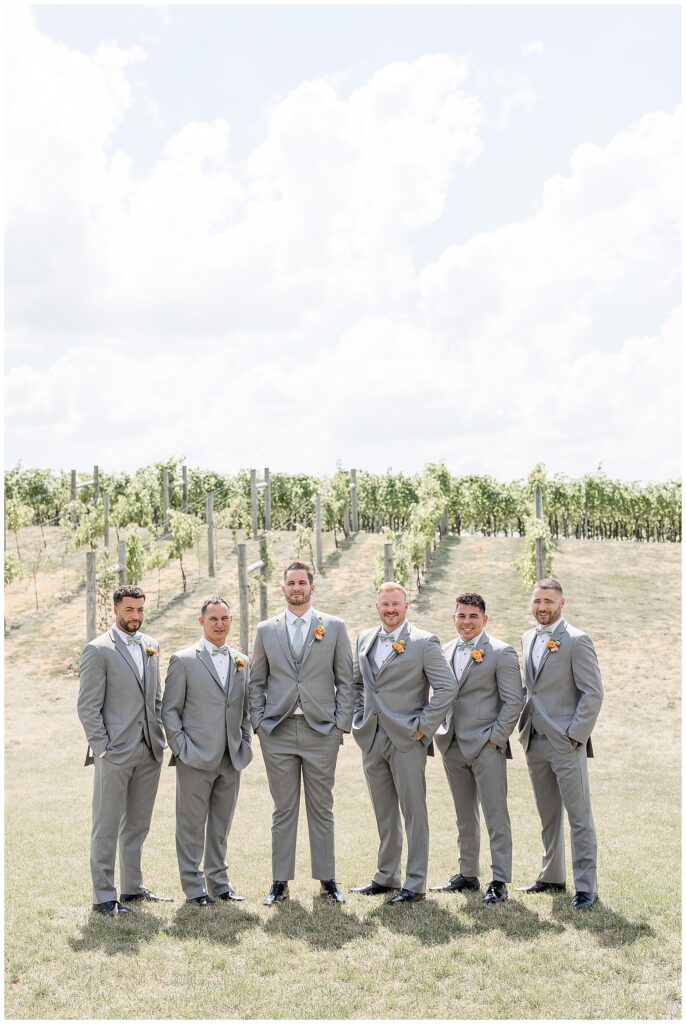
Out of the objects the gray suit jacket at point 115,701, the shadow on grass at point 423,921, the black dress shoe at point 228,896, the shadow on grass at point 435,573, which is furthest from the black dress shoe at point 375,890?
the shadow on grass at point 435,573

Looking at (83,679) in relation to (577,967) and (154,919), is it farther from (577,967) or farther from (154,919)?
(577,967)

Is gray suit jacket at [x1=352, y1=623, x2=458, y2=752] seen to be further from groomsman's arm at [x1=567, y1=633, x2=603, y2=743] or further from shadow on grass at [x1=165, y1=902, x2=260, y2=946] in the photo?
shadow on grass at [x1=165, y1=902, x2=260, y2=946]

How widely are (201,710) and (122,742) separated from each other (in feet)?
1.77

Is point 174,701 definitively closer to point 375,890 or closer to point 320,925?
point 320,925

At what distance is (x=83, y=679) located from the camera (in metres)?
5.74

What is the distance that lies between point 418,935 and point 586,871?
4.13 feet

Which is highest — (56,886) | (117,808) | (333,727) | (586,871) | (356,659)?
(356,659)

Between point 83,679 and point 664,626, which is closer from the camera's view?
point 83,679

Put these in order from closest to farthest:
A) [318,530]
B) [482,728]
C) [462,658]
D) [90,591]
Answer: [482,728] → [462,658] → [90,591] → [318,530]

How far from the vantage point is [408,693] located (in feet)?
18.9

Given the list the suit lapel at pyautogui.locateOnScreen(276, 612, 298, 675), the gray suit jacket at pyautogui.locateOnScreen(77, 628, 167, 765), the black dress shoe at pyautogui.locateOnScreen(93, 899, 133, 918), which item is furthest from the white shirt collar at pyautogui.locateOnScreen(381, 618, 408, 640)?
the black dress shoe at pyautogui.locateOnScreen(93, 899, 133, 918)

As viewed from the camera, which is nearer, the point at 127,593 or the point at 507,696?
the point at 127,593

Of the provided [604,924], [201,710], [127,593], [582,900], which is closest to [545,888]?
[582,900]

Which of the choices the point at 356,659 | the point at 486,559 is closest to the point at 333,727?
the point at 356,659
